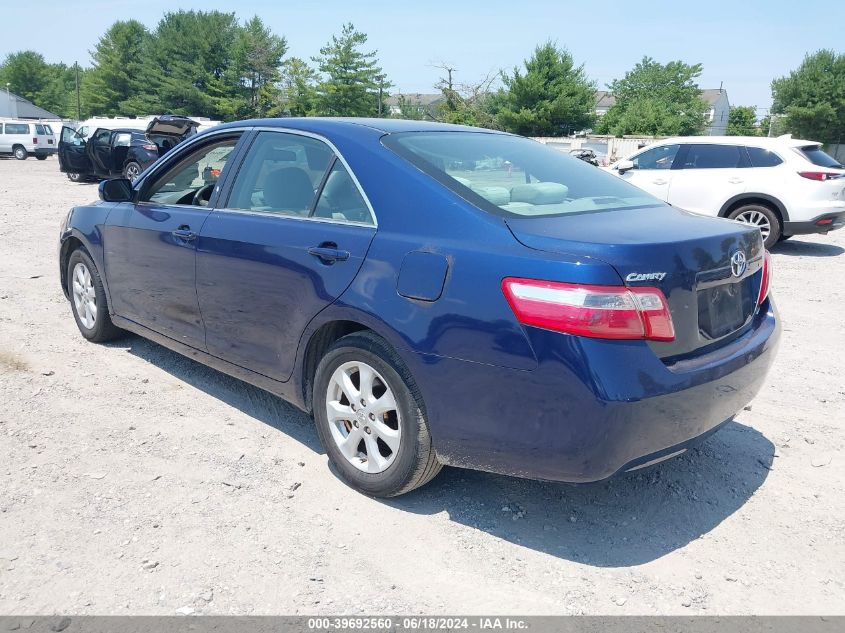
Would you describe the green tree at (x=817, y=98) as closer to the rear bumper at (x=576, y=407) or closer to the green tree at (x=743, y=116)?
the green tree at (x=743, y=116)

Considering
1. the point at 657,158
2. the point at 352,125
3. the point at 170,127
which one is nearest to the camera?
the point at 352,125

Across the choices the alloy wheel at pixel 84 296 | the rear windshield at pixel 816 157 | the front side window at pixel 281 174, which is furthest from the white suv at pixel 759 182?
the alloy wheel at pixel 84 296

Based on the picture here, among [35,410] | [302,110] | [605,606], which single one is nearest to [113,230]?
[35,410]

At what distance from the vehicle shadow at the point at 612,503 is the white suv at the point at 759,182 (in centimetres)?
687

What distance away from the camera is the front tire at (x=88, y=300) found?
5.16 metres

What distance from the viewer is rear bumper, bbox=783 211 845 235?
399 inches

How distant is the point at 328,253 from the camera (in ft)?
10.6

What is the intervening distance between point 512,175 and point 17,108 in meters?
102

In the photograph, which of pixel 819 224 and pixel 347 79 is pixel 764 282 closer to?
pixel 819 224

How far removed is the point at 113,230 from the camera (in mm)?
4812

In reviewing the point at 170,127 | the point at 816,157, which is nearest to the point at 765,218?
the point at 816,157

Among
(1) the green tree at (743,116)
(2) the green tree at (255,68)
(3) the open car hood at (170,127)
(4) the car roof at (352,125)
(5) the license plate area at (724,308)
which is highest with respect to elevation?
(2) the green tree at (255,68)

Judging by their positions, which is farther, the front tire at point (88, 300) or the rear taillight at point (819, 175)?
the rear taillight at point (819, 175)

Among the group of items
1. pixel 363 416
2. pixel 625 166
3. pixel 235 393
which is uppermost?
pixel 625 166
